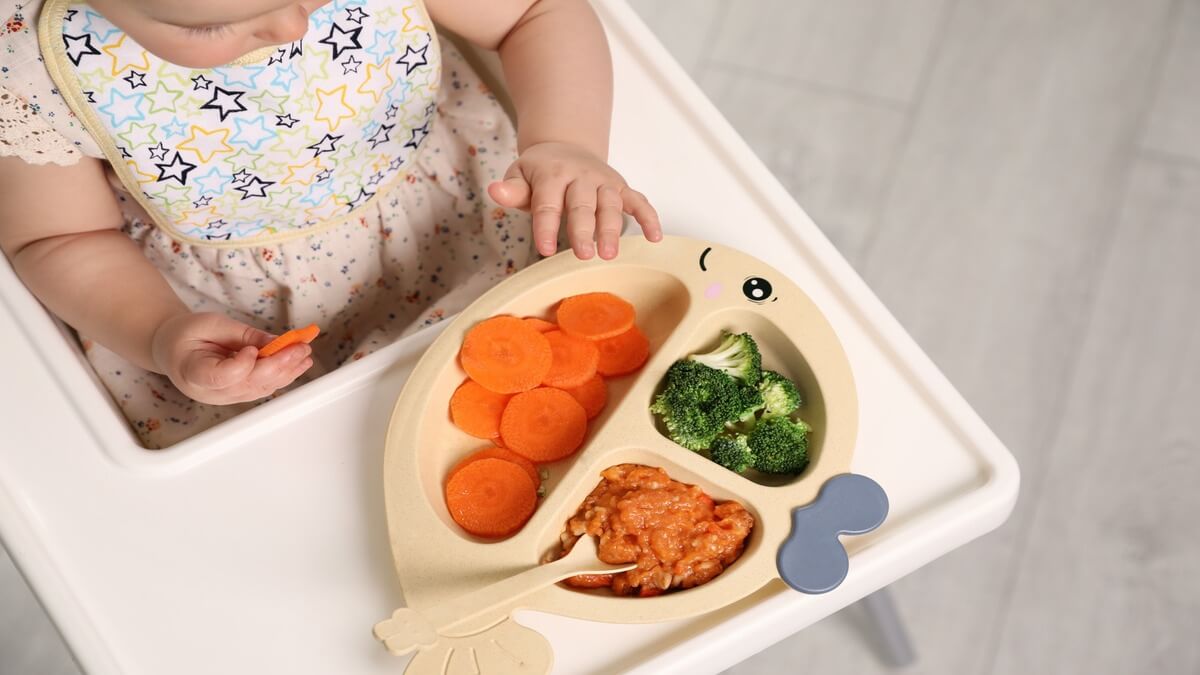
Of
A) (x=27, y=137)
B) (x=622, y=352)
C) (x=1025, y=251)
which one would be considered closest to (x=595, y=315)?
(x=622, y=352)

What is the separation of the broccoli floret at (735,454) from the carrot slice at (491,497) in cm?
11

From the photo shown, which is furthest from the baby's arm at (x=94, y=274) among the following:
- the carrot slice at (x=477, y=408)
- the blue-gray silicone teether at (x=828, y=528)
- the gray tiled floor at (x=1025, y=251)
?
the gray tiled floor at (x=1025, y=251)

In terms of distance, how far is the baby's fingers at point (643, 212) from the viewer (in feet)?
2.25

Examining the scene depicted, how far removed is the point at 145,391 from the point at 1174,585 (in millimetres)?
1213

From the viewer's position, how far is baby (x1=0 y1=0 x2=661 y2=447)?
69 cm

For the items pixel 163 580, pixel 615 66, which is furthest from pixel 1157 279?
pixel 163 580

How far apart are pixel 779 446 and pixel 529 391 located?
0.51 feet

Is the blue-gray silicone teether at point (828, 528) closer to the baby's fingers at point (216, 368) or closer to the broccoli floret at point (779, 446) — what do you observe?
the broccoli floret at point (779, 446)

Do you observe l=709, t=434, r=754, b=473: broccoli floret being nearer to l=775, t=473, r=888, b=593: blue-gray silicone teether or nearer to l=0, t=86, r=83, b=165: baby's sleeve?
l=775, t=473, r=888, b=593: blue-gray silicone teether

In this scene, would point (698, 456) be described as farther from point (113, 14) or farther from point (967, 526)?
point (113, 14)

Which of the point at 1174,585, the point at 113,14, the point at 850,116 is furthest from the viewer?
the point at 850,116

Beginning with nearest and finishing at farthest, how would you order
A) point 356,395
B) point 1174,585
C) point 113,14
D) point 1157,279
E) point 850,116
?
point 113,14 < point 356,395 < point 1174,585 < point 1157,279 < point 850,116

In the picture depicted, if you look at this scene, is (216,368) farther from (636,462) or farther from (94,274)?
(636,462)

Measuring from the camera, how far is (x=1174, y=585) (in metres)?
1.36
